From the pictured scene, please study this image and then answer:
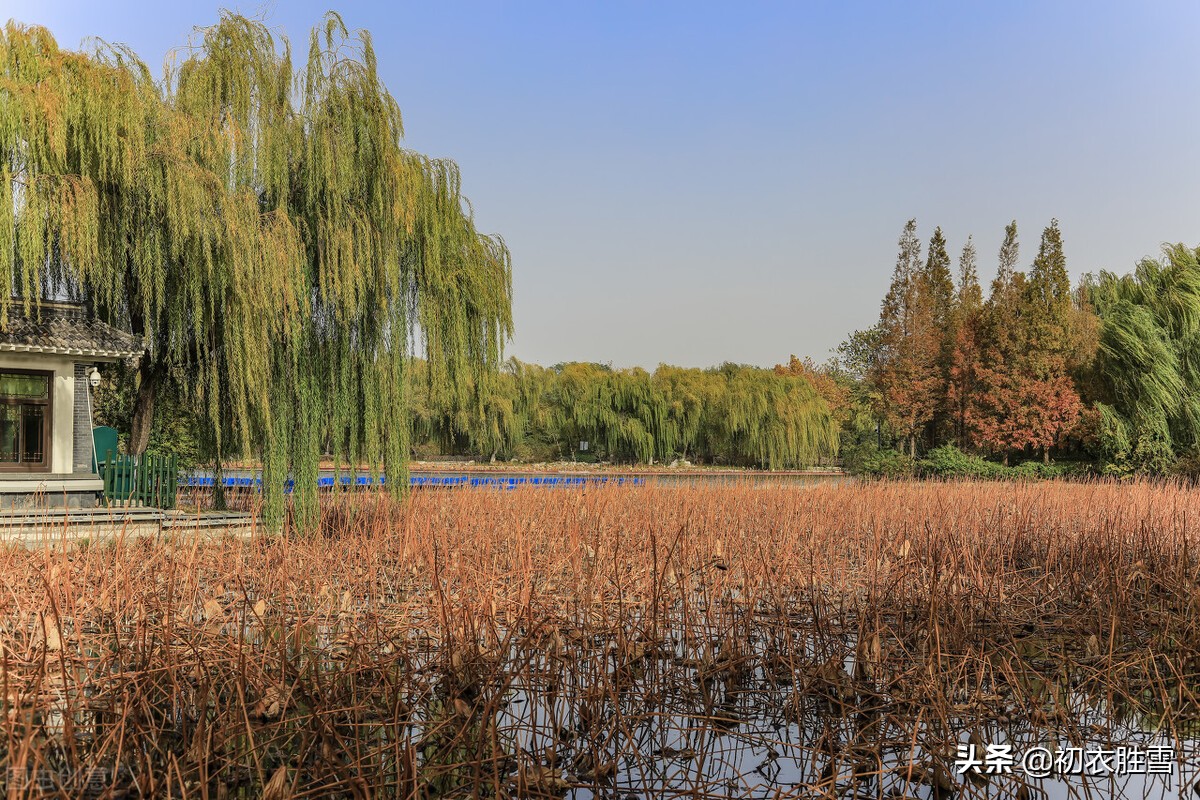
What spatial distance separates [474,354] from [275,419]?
3821 mm

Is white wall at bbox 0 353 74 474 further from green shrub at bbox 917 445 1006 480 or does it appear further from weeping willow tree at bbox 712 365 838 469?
weeping willow tree at bbox 712 365 838 469

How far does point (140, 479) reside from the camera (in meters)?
11.6

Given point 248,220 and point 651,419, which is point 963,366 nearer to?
point 651,419

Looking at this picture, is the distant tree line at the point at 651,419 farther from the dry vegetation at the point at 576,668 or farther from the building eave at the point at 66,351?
the dry vegetation at the point at 576,668

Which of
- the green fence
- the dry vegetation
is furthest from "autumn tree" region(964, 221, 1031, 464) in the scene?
the green fence

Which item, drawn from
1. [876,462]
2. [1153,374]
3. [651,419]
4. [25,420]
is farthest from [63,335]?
[651,419]

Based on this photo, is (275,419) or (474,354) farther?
(474,354)

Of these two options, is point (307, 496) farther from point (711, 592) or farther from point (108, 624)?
point (711, 592)

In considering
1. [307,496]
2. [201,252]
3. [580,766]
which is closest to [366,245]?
[201,252]

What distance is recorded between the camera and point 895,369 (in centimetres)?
2650

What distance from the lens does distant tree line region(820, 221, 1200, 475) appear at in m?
20.1

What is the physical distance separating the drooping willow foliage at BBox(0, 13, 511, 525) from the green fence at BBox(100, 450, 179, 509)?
1.87 meters

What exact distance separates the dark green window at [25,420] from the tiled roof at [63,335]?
695 millimetres

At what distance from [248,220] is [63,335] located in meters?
3.72
